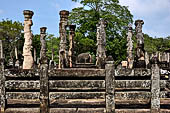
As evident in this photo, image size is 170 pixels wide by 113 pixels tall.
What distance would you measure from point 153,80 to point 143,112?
2.72ft

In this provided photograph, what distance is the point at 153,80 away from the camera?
475cm

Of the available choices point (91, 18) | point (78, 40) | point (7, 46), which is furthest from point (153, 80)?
point (7, 46)

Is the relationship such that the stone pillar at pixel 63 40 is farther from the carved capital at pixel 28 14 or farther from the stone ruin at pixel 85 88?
the stone ruin at pixel 85 88

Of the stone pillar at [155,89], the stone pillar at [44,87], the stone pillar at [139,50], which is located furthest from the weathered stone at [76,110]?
the stone pillar at [139,50]

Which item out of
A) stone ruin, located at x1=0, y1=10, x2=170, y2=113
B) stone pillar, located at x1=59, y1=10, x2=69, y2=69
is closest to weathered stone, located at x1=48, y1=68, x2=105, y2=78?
stone ruin, located at x1=0, y1=10, x2=170, y2=113

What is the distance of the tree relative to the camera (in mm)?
27177

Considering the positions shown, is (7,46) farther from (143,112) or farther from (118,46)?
(143,112)

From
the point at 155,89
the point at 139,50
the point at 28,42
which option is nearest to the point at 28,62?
the point at 28,42

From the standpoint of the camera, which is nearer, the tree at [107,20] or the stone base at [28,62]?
A: the stone base at [28,62]

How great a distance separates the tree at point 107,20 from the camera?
2718cm

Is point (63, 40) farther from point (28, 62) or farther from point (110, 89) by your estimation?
point (110, 89)

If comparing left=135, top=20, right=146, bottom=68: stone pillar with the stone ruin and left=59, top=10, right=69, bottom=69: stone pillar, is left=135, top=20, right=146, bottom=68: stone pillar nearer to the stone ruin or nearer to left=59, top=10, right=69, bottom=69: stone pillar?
left=59, top=10, right=69, bottom=69: stone pillar

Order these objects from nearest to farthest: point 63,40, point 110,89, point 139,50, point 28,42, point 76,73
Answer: point 110,89 < point 76,73 < point 28,42 < point 139,50 < point 63,40

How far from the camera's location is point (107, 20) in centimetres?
2716
